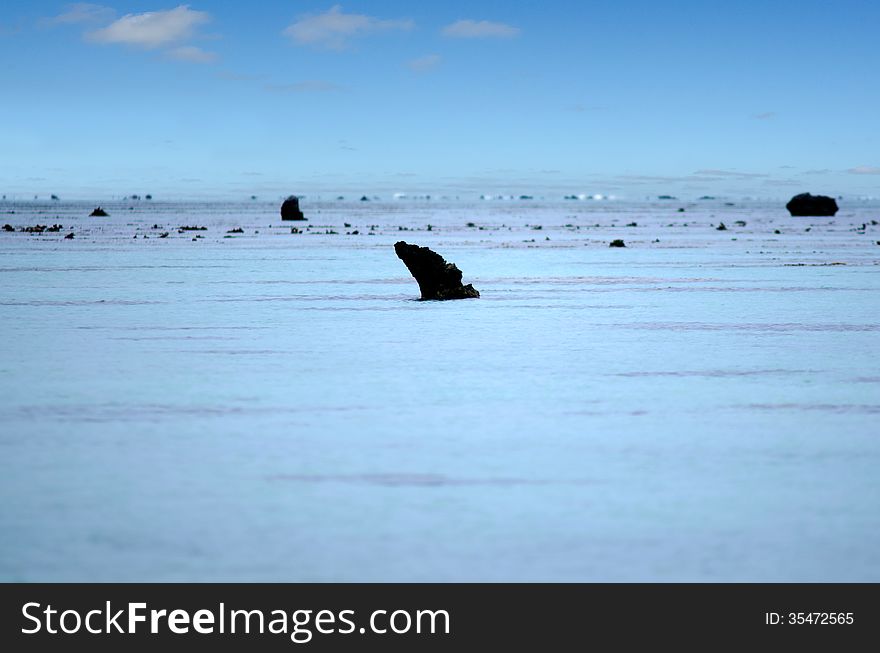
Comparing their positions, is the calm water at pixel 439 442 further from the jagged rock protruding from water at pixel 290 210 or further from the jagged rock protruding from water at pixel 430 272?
the jagged rock protruding from water at pixel 290 210

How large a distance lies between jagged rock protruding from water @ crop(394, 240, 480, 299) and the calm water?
50.5 inches

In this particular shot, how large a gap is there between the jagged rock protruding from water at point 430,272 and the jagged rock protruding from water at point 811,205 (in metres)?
111

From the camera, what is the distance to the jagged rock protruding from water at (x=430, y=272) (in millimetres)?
20016

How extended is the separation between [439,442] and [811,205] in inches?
4845

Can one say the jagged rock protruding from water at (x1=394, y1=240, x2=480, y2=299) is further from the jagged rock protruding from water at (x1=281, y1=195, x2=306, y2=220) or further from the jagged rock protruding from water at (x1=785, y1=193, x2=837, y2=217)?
the jagged rock protruding from water at (x1=785, y1=193, x2=837, y2=217)

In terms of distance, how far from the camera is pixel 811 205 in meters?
123

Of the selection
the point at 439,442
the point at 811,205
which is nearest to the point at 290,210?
the point at 811,205

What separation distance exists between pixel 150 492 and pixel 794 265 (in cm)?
2751

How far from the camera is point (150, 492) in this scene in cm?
688

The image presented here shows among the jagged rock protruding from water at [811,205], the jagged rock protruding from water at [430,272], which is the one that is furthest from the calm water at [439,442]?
the jagged rock protruding from water at [811,205]
